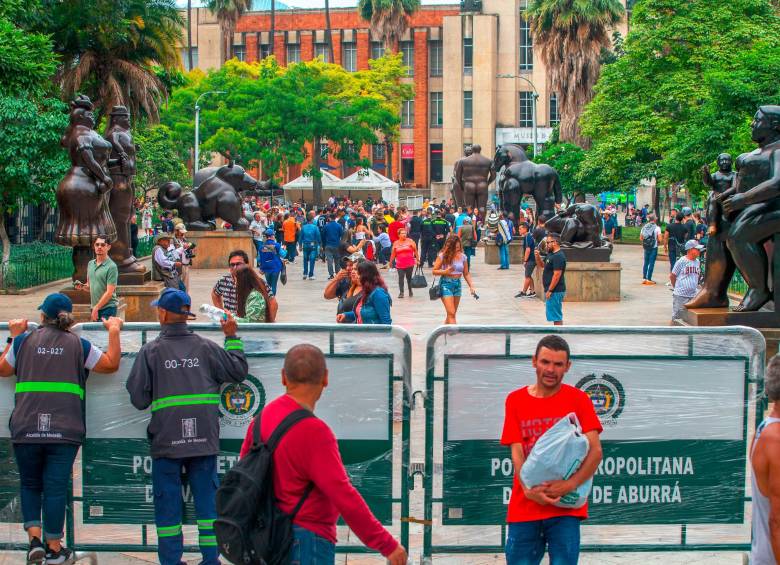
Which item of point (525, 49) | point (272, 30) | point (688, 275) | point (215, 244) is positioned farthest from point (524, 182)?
point (272, 30)

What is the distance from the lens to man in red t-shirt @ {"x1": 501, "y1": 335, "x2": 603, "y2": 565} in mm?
5293

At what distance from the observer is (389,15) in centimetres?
7762

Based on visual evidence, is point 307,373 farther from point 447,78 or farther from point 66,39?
point 447,78

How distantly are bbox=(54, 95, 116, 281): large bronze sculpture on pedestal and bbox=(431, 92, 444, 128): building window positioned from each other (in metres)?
65.7

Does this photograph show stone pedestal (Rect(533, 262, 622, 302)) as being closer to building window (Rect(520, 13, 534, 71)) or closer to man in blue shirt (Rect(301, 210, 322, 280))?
man in blue shirt (Rect(301, 210, 322, 280))

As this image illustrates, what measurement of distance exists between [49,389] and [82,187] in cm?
1030

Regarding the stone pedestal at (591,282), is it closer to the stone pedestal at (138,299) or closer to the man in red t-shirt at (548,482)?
the stone pedestal at (138,299)

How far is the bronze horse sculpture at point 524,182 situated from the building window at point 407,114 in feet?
159

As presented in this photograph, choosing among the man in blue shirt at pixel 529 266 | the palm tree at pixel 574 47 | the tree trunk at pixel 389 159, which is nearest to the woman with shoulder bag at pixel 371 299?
the man in blue shirt at pixel 529 266

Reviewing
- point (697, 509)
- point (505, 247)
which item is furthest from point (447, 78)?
point (697, 509)

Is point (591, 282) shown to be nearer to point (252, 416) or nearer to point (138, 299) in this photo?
point (138, 299)

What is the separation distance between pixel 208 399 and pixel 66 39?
31676 mm

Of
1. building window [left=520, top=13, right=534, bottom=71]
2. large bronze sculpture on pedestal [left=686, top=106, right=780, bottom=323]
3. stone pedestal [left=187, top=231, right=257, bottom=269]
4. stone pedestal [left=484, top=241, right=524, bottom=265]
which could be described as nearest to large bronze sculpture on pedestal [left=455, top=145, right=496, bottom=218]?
stone pedestal [left=484, top=241, right=524, bottom=265]

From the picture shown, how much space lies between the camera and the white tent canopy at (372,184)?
59.0 metres
